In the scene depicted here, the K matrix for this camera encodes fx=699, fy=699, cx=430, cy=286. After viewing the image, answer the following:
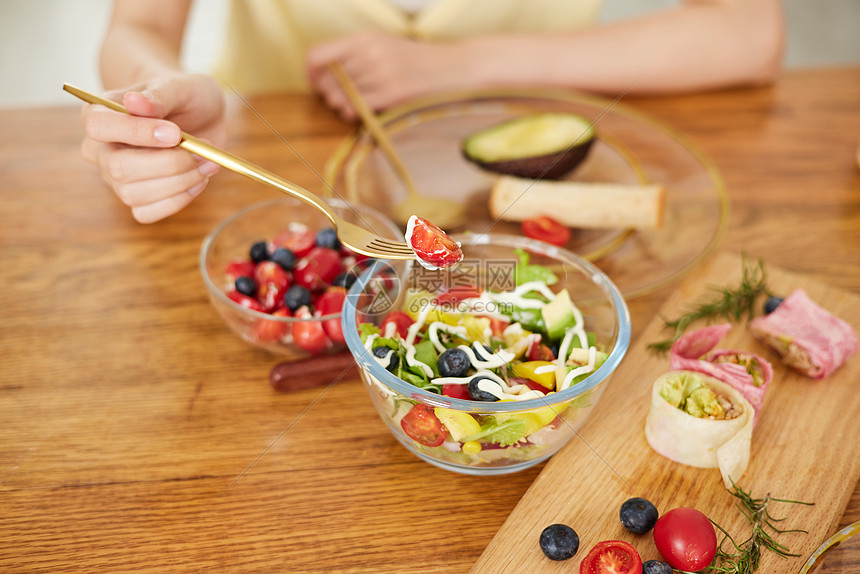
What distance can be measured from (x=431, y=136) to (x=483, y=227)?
1.07 ft

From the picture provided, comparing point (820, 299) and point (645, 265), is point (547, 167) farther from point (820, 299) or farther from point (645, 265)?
point (820, 299)

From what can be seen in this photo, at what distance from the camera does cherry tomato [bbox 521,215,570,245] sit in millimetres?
1380

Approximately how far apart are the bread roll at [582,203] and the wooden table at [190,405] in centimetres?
18

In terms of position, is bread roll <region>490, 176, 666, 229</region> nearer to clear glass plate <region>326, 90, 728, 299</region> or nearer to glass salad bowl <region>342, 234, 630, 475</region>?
clear glass plate <region>326, 90, 728, 299</region>

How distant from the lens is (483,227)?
1435 mm

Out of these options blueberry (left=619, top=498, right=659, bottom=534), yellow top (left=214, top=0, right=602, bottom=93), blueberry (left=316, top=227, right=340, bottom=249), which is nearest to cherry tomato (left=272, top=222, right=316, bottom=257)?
blueberry (left=316, top=227, right=340, bottom=249)

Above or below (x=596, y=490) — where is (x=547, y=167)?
above

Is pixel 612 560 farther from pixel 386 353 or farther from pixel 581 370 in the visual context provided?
pixel 386 353

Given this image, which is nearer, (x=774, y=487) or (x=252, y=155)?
(x=774, y=487)

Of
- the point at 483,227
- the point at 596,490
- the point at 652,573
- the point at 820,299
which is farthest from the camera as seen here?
the point at 483,227

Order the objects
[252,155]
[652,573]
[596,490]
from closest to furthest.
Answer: [652,573] → [596,490] → [252,155]

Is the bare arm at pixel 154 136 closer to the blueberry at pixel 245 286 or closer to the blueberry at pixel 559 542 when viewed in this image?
the blueberry at pixel 245 286

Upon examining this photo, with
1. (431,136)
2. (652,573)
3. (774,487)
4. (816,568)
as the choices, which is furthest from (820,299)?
(431,136)

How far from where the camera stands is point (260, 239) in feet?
4.32
